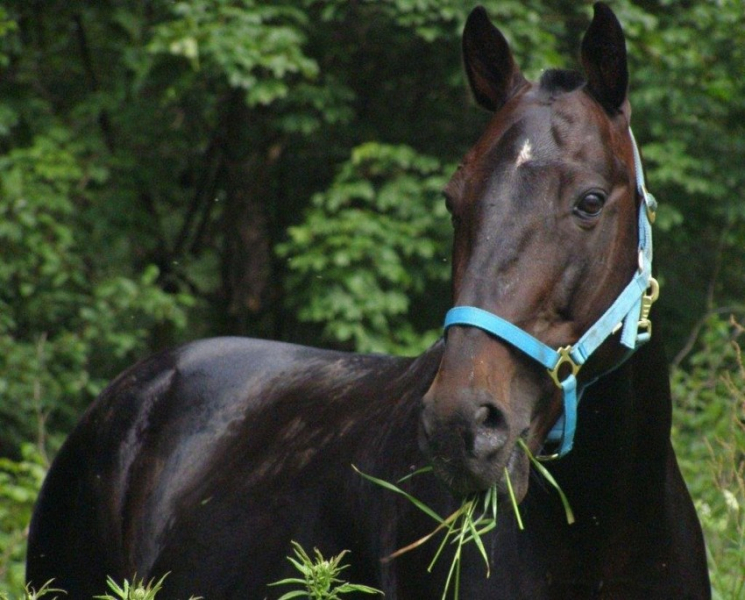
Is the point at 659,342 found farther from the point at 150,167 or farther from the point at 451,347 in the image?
the point at 150,167

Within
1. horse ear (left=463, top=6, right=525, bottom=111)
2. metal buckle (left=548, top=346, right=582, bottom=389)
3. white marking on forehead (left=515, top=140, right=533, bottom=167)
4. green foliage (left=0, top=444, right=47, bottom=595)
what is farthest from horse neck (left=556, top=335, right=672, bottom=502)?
green foliage (left=0, top=444, right=47, bottom=595)

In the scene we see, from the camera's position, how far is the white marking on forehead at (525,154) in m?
2.39

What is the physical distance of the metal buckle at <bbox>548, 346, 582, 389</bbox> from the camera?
231 cm

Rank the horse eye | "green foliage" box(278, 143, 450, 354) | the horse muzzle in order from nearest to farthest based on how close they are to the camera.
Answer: the horse muzzle < the horse eye < "green foliage" box(278, 143, 450, 354)

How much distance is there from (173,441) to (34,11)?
5.75 meters

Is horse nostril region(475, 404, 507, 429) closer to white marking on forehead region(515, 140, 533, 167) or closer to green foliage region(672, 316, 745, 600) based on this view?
white marking on forehead region(515, 140, 533, 167)

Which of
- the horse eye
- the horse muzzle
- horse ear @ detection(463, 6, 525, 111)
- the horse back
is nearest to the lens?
the horse muzzle

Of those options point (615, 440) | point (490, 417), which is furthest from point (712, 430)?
point (490, 417)

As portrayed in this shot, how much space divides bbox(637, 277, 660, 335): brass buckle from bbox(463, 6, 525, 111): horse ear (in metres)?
0.59

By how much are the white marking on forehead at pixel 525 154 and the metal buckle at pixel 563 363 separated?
1.34ft

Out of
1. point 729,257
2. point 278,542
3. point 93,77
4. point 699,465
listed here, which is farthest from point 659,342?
point 93,77

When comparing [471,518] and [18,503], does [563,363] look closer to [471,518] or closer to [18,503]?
[471,518]

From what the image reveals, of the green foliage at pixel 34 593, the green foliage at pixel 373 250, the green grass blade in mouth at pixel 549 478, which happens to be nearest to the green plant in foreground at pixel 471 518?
the green grass blade in mouth at pixel 549 478

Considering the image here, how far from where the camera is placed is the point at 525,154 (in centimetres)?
240
